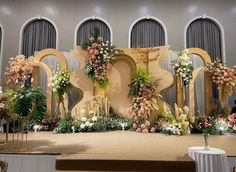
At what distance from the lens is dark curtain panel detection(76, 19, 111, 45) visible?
838 centimetres

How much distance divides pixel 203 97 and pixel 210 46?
2.28m

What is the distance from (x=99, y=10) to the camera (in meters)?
8.50

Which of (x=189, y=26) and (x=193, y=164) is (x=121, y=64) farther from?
(x=193, y=164)

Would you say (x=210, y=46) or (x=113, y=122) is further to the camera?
(x=210, y=46)

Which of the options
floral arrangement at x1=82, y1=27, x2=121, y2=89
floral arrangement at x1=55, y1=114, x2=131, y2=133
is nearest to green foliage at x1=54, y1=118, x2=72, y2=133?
floral arrangement at x1=55, y1=114, x2=131, y2=133

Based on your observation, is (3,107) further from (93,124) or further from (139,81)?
(139,81)

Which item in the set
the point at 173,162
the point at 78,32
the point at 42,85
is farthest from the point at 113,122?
the point at 78,32

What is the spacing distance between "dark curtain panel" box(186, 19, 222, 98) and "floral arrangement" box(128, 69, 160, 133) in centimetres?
313

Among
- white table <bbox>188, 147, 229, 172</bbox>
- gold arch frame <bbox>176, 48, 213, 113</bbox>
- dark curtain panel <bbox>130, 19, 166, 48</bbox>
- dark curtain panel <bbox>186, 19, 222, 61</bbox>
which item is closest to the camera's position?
white table <bbox>188, 147, 229, 172</bbox>

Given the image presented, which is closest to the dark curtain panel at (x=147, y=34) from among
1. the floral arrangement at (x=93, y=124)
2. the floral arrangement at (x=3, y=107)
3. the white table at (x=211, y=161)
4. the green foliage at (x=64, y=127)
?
the floral arrangement at (x=93, y=124)

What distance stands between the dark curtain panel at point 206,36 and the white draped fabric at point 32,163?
21.8 feet

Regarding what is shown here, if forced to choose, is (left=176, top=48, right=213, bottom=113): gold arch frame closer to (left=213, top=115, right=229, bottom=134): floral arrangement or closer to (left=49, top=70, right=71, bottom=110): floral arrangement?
(left=213, top=115, right=229, bottom=134): floral arrangement

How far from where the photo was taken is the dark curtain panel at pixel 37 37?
8281 mm

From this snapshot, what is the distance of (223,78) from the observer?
5855 mm
